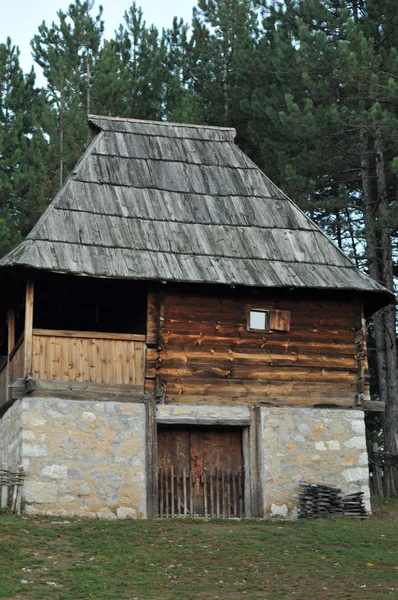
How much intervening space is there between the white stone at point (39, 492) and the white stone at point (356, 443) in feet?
18.2

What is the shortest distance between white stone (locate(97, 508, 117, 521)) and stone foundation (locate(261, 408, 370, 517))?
2825mm

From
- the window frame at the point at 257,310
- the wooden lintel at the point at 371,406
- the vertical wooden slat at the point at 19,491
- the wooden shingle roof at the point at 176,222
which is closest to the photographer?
the vertical wooden slat at the point at 19,491

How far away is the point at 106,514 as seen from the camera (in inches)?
814

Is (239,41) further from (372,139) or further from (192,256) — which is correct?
(192,256)

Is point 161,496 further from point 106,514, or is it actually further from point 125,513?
point 106,514

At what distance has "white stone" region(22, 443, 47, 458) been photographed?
20.5m

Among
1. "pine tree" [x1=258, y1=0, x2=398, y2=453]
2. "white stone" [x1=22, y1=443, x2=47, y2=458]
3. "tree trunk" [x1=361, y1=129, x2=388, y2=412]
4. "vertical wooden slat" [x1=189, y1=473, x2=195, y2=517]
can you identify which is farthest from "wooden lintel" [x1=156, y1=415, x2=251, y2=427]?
"tree trunk" [x1=361, y1=129, x2=388, y2=412]

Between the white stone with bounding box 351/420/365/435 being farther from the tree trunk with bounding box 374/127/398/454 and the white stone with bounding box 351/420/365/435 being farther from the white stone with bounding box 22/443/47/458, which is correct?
the tree trunk with bounding box 374/127/398/454

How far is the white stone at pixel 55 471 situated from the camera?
67.2ft

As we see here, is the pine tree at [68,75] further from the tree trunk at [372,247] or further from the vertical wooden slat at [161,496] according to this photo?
the vertical wooden slat at [161,496]

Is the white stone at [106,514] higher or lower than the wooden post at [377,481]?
lower

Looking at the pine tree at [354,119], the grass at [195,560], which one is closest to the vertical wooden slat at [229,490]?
the grass at [195,560]

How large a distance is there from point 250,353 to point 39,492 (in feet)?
15.5

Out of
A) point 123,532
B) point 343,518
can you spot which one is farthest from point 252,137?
point 123,532
